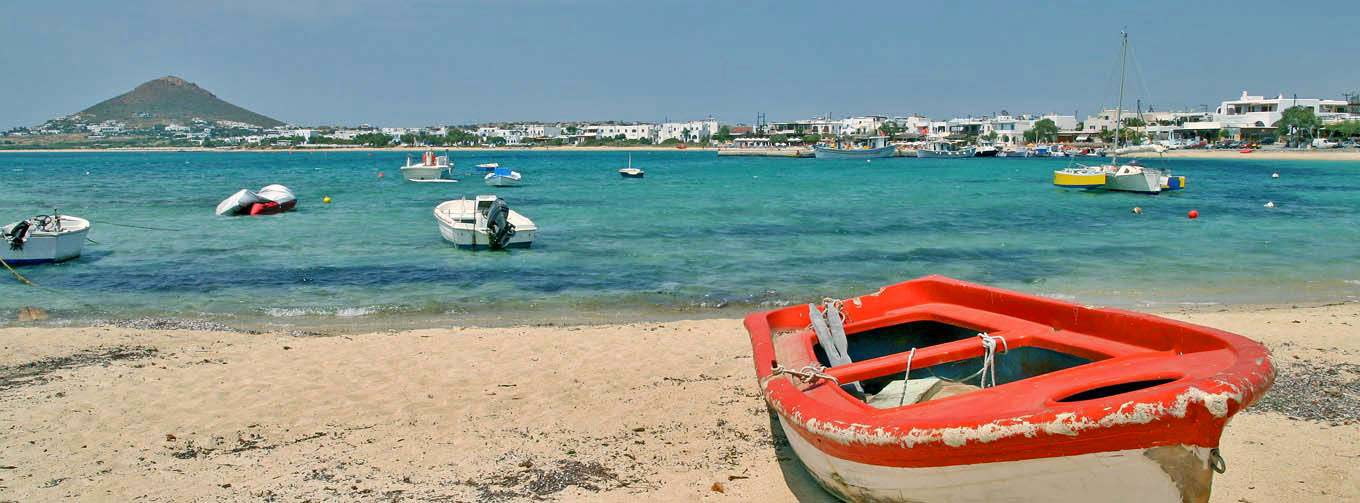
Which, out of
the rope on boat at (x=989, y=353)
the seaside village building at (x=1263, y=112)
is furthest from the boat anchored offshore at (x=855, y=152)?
the rope on boat at (x=989, y=353)

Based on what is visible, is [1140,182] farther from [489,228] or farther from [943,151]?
[943,151]

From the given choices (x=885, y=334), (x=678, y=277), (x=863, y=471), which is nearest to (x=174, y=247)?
(x=678, y=277)

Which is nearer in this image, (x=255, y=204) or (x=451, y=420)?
(x=451, y=420)

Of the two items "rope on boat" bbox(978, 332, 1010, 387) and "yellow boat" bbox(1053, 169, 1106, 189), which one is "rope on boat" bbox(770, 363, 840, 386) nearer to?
"rope on boat" bbox(978, 332, 1010, 387)

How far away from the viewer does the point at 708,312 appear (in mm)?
13414

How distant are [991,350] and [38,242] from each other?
60.7 ft

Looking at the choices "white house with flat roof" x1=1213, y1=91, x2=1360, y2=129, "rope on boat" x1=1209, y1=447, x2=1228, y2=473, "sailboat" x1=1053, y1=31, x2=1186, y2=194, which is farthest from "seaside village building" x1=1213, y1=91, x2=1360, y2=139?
"rope on boat" x1=1209, y1=447, x2=1228, y2=473

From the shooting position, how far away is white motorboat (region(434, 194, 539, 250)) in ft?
66.4

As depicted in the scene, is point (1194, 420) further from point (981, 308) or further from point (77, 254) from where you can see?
point (77, 254)

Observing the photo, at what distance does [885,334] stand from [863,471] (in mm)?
2900

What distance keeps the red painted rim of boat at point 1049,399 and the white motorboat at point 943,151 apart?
11631cm

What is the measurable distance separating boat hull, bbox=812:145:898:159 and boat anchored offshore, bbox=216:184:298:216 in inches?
3504

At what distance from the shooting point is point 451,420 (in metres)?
7.71

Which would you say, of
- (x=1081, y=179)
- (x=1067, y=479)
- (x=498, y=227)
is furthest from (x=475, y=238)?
(x=1081, y=179)
